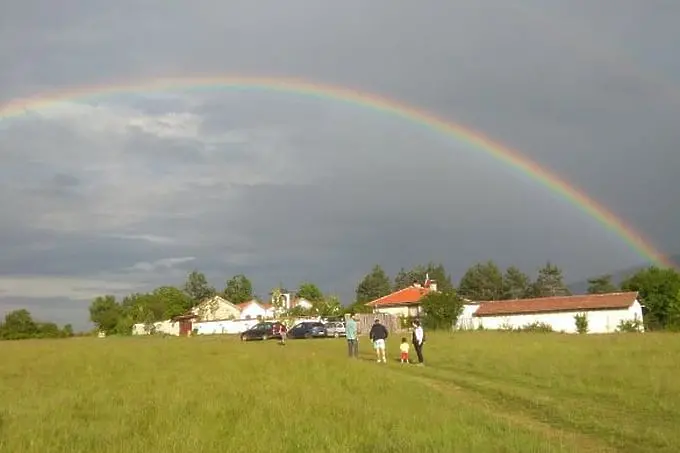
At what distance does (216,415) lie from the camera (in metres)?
14.8

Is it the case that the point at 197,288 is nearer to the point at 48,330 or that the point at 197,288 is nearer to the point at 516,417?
the point at 48,330

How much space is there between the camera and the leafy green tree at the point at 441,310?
72.9 metres

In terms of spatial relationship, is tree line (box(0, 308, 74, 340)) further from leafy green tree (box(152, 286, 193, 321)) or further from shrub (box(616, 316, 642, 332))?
shrub (box(616, 316, 642, 332))

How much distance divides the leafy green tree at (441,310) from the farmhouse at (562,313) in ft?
11.7

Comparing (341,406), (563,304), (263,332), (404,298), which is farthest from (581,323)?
(341,406)

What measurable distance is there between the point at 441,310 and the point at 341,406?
190 ft

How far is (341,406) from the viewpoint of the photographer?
623 inches

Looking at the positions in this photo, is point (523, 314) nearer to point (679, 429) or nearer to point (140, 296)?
point (679, 429)

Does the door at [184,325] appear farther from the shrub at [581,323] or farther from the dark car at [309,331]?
the shrub at [581,323]

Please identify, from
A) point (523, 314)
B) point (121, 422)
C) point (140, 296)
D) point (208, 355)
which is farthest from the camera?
point (140, 296)

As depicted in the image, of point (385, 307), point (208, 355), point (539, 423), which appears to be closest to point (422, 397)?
point (539, 423)

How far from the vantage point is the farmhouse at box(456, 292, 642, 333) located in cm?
7844

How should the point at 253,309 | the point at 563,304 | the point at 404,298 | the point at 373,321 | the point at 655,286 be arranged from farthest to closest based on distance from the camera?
the point at 253,309 < the point at 655,286 < the point at 404,298 < the point at 563,304 < the point at 373,321

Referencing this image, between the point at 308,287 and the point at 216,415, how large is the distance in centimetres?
13472
